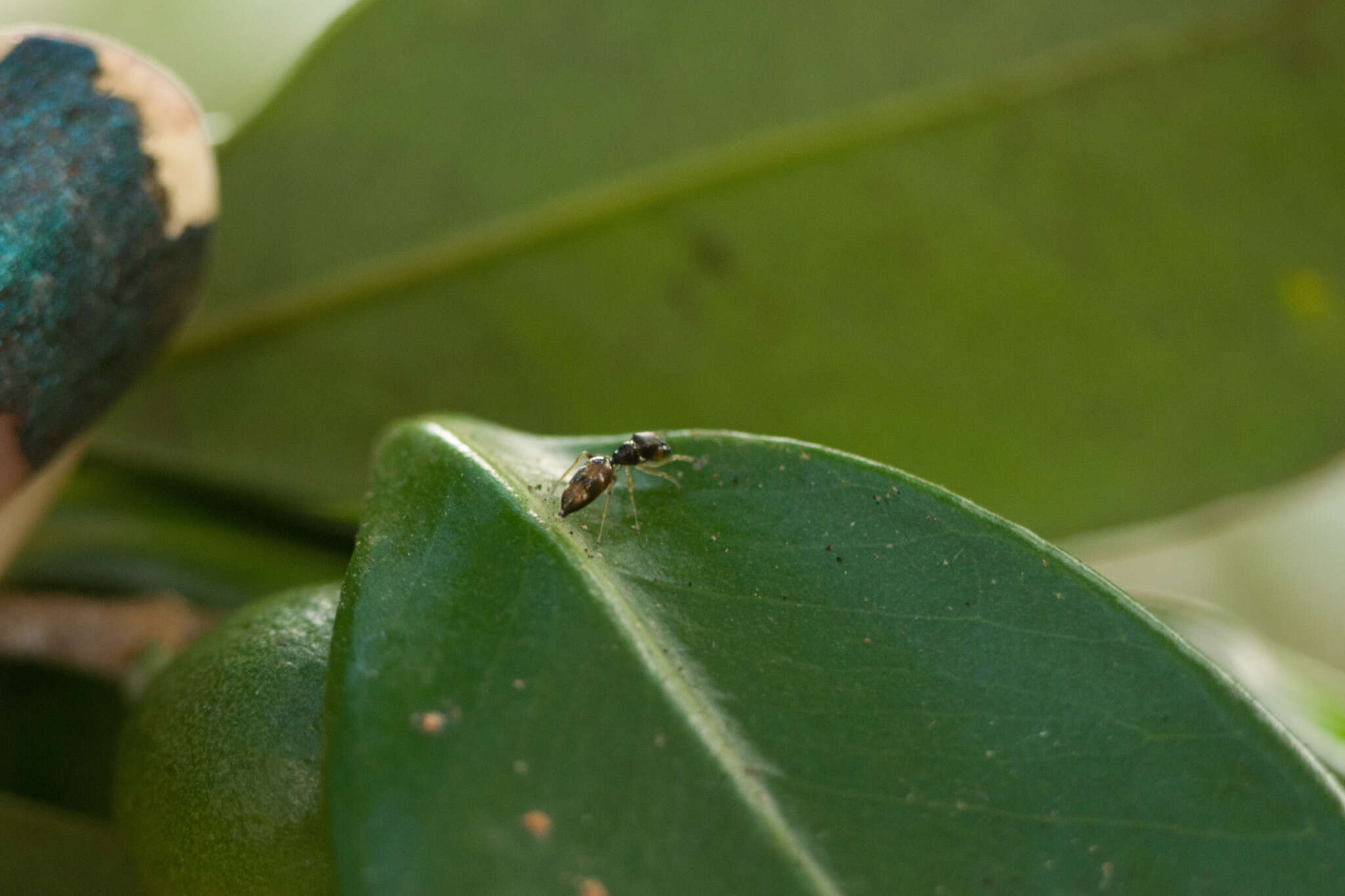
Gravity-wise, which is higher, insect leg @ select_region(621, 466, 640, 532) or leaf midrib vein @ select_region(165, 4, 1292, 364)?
leaf midrib vein @ select_region(165, 4, 1292, 364)

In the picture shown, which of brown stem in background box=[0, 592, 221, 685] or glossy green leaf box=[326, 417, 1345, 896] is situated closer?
glossy green leaf box=[326, 417, 1345, 896]

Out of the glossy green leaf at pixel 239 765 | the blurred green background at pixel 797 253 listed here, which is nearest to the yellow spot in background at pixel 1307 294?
the blurred green background at pixel 797 253

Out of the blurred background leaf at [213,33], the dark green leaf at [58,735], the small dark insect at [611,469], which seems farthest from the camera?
the blurred background leaf at [213,33]

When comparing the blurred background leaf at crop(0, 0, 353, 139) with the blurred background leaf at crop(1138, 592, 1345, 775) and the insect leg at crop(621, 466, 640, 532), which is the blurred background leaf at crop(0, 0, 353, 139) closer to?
the insect leg at crop(621, 466, 640, 532)

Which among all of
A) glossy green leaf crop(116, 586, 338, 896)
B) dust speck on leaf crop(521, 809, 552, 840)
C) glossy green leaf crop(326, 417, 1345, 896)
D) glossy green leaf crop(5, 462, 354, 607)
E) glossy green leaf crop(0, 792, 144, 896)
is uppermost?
glossy green leaf crop(326, 417, 1345, 896)

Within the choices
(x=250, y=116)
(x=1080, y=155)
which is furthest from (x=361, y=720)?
(x=1080, y=155)

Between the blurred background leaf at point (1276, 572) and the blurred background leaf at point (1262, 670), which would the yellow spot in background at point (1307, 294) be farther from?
the blurred background leaf at point (1276, 572)

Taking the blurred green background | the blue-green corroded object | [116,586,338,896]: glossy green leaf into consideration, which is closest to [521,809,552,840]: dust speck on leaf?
[116,586,338,896]: glossy green leaf
